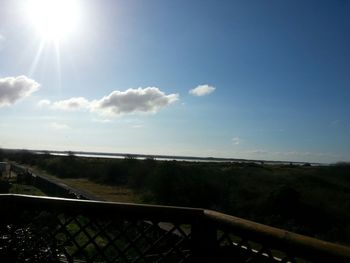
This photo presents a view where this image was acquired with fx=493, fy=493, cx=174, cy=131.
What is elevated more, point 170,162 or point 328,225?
point 170,162

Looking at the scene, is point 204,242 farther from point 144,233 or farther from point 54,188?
point 54,188

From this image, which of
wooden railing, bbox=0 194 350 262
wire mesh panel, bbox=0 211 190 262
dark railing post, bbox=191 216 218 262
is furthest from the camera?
wire mesh panel, bbox=0 211 190 262

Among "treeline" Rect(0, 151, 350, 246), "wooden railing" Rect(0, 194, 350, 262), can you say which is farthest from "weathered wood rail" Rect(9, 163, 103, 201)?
"wooden railing" Rect(0, 194, 350, 262)

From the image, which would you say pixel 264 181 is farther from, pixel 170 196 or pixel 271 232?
pixel 271 232

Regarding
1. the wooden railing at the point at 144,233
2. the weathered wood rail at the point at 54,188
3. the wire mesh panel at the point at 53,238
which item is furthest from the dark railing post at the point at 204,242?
the weathered wood rail at the point at 54,188

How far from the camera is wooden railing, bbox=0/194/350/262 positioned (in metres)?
3.09

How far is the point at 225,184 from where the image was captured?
3088 cm

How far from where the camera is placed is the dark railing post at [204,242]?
12.2ft

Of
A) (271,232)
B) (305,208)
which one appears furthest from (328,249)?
(305,208)

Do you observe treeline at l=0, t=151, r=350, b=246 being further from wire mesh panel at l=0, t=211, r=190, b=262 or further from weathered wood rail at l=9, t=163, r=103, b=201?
wire mesh panel at l=0, t=211, r=190, b=262

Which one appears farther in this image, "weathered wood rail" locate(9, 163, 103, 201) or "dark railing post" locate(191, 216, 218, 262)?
"weathered wood rail" locate(9, 163, 103, 201)

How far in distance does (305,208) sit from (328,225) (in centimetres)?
277

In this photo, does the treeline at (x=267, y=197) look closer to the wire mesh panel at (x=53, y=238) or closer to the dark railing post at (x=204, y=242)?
the wire mesh panel at (x=53, y=238)

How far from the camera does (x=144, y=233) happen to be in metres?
4.03
